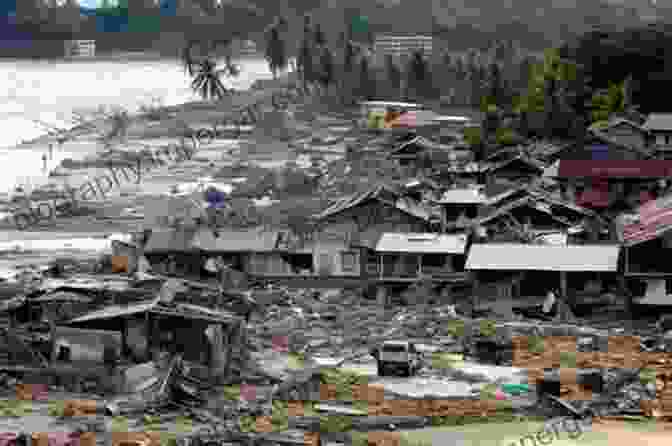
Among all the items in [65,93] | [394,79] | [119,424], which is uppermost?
[394,79]

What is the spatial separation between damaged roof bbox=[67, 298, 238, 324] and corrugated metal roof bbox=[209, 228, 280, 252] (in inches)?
207

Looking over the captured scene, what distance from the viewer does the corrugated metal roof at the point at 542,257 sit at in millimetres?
20719

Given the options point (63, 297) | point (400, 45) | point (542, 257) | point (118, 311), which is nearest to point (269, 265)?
point (542, 257)

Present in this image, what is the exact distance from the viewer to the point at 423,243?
22.4 metres

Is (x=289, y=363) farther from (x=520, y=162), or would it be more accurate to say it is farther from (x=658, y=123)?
(x=658, y=123)

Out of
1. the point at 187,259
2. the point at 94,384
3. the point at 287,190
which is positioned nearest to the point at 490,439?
the point at 94,384

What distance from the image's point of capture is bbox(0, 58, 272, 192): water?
156 feet

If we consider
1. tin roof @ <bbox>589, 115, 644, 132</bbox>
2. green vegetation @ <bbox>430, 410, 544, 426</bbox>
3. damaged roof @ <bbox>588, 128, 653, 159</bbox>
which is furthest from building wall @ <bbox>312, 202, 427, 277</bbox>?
tin roof @ <bbox>589, 115, 644, 132</bbox>

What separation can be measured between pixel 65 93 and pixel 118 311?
68.4 meters

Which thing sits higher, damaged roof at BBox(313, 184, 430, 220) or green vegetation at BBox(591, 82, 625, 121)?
green vegetation at BBox(591, 82, 625, 121)

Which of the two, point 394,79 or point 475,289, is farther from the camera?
point 394,79

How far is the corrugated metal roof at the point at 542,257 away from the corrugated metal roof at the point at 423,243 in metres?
0.56

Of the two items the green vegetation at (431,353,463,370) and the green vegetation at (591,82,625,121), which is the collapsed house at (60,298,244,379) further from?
the green vegetation at (591,82,625,121)

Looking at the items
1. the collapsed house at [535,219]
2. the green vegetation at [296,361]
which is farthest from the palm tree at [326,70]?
the green vegetation at [296,361]
